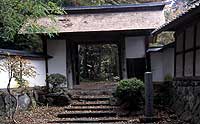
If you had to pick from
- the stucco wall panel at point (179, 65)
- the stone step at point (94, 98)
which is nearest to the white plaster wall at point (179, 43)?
the stucco wall panel at point (179, 65)

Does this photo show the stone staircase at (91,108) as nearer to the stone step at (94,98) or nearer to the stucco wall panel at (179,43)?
the stone step at (94,98)

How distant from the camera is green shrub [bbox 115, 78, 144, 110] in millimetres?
10836

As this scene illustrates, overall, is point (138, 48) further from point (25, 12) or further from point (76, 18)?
point (25, 12)

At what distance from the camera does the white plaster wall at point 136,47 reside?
1426 cm

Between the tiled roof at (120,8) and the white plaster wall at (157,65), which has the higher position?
the tiled roof at (120,8)

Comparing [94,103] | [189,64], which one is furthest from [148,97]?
[94,103]

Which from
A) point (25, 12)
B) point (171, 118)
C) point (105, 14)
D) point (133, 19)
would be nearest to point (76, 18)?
point (105, 14)

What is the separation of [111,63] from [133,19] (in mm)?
10835

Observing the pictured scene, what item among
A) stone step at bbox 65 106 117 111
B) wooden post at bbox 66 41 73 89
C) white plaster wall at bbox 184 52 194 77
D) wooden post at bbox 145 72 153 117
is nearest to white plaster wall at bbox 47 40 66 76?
wooden post at bbox 66 41 73 89

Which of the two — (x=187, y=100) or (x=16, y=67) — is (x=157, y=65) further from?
(x=16, y=67)

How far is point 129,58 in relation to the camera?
46.9 ft

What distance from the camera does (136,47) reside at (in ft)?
46.8

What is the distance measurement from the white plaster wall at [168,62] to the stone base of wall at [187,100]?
1.18m

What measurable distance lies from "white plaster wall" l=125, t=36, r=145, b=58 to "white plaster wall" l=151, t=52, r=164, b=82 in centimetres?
52
